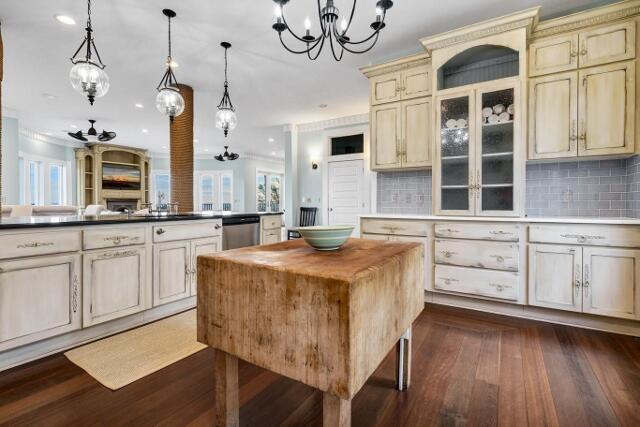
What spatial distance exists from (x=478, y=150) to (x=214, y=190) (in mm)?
9978

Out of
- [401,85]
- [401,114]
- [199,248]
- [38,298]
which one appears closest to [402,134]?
[401,114]

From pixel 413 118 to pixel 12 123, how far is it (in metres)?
7.29

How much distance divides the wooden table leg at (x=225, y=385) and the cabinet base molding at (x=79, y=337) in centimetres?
156

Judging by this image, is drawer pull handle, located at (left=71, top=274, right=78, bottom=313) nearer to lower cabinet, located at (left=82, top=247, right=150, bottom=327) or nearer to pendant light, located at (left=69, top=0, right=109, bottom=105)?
lower cabinet, located at (left=82, top=247, right=150, bottom=327)

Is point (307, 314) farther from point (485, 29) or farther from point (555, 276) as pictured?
point (485, 29)

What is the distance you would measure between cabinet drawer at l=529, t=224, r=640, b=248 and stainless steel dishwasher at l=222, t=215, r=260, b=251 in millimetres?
2878

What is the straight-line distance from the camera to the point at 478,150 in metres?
2.99

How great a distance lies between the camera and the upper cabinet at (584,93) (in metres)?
2.50

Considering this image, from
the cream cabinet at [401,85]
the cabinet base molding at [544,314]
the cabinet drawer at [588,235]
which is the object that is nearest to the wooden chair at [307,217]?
the cream cabinet at [401,85]

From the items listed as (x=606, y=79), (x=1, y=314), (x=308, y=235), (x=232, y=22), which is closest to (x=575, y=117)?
(x=606, y=79)

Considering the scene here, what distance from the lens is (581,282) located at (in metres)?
2.46

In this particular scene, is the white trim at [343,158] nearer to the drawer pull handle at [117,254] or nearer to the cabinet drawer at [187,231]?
the cabinet drawer at [187,231]

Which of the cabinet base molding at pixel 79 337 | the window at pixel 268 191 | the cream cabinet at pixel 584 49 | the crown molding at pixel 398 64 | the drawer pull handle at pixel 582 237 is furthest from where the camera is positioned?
the window at pixel 268 191

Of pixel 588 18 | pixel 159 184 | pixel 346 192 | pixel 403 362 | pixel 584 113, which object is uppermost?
pixel 588 18
